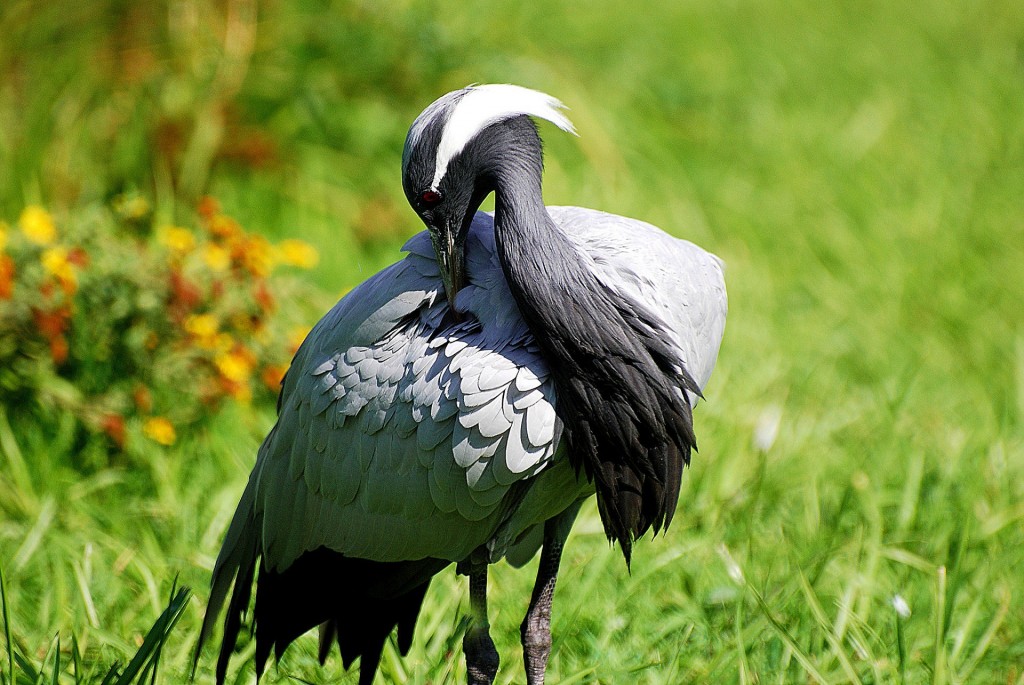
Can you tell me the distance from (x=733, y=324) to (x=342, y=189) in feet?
6.61

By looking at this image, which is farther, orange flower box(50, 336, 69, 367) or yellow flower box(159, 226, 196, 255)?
yellow flower box(159, 226, 196, 255)

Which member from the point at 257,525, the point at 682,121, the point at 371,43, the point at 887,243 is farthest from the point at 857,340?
the point at 257,525

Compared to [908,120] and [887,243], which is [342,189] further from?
[908,120]

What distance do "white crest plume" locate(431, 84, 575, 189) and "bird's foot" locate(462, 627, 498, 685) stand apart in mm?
1086

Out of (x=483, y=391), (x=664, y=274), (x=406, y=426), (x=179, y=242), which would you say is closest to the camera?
(x=483, y=391)

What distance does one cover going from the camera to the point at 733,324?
4.81 meters

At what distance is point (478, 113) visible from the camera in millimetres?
2082

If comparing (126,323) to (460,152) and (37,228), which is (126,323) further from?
(460,152)

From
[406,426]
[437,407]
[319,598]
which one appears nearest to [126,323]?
[319,598]

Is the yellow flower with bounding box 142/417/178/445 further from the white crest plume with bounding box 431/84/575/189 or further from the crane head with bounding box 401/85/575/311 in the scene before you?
the white crest plume with bounding box 431/84/575/189

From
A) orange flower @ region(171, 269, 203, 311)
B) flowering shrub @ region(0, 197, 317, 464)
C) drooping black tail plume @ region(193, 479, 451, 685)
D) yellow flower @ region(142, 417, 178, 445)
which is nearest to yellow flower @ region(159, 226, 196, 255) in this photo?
flowering shrub @ region(0, 197, 317, 464)

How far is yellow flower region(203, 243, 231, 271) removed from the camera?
3.63m

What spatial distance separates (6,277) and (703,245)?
3.42 metres

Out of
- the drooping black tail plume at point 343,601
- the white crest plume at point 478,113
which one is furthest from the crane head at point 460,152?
the drooping black tail plume at point 343,601
